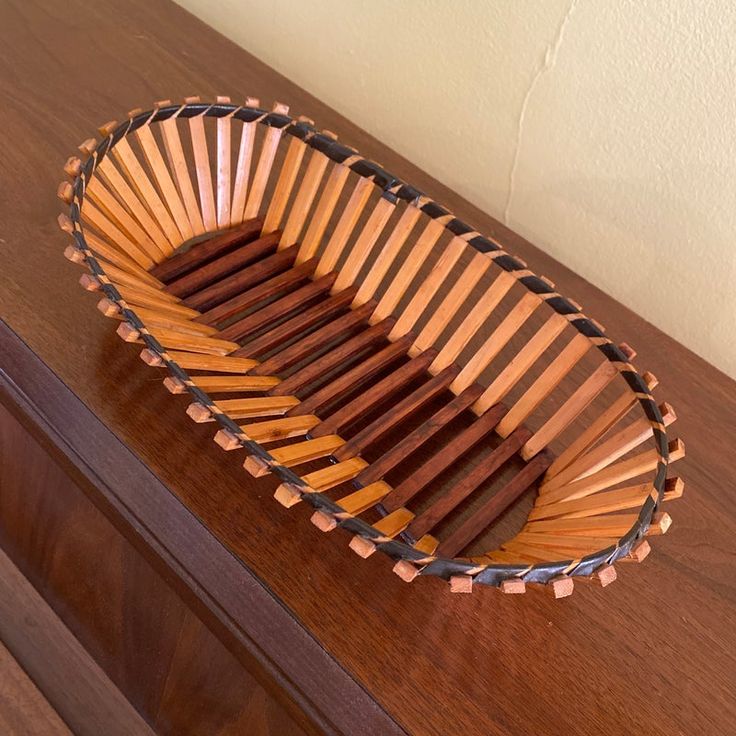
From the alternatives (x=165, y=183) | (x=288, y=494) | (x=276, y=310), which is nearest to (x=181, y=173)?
(x=165, y=183)

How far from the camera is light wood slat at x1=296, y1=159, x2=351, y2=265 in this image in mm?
697

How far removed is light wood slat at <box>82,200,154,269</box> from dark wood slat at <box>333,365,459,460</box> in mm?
209

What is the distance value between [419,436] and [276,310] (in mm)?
149

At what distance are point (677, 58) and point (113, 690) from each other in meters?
0.64

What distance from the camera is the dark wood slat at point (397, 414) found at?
1.97ft

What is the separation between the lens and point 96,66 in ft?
2.88

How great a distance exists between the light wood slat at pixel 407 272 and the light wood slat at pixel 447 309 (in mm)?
31

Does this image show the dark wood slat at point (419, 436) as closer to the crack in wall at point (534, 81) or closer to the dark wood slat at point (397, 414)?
the dark wood slat at point (397, 414)

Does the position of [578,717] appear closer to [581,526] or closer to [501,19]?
[581,526]

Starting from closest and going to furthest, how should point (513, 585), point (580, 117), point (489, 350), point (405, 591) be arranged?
point (513, 585)
point (405, 591)
point (489, 350)
point (580, 117)

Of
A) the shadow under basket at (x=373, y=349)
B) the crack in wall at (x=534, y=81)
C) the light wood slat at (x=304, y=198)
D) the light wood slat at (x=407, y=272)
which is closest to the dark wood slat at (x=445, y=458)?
the shadow under basket at (x=373, y=349)

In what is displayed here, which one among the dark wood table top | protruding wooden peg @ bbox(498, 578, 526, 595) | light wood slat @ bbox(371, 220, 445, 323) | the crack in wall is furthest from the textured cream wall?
protruding wooden peg @ bbox(498, 578, 526, 595)

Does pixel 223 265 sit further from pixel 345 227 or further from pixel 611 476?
pixel 611 476

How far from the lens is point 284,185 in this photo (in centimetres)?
72
